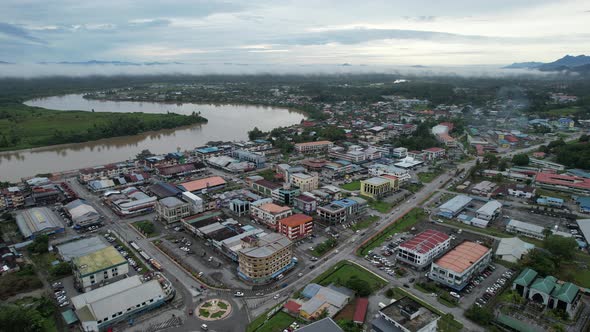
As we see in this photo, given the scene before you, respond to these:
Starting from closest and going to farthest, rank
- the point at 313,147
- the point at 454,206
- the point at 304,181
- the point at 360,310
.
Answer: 1. the point at 360,310
2. the point at 454,206
3. the point at 304,181
4. the point at 313,147

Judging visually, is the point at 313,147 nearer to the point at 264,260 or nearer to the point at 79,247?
the point at 264,260

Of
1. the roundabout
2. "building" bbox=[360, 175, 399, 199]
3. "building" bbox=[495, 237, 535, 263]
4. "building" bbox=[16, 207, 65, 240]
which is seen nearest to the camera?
the roundabout

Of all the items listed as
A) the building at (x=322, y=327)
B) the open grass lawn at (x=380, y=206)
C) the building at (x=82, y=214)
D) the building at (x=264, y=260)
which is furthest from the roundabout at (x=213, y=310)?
the open grass lawn at (x=380, y=206)

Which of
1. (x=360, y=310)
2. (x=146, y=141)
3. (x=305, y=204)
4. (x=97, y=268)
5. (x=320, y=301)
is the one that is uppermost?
(x=146, y=141)

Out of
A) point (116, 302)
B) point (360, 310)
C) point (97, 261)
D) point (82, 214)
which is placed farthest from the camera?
point (82, 214)

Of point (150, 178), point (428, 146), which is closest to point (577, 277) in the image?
point (428, 146)

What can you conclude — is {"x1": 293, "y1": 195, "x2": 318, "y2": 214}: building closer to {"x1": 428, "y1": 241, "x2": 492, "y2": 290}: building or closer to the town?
the town

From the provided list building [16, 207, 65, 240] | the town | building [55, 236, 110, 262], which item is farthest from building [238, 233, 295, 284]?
building [16, 207, 65, 240]

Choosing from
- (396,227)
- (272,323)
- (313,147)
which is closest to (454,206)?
(396,227)
